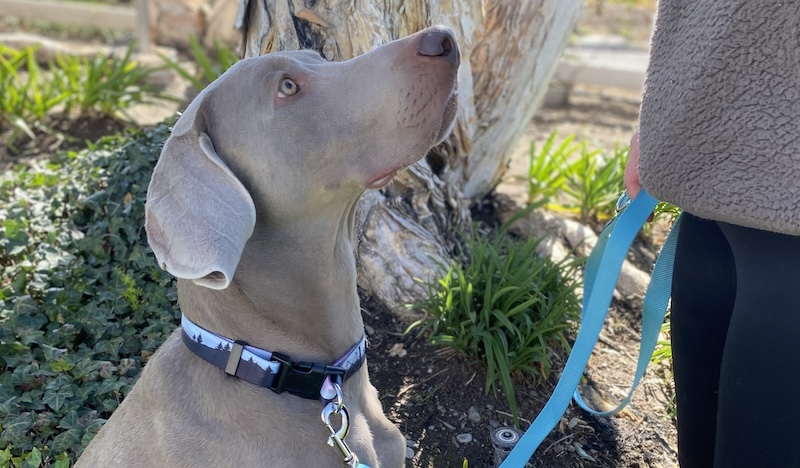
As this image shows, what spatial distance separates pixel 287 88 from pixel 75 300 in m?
1.83

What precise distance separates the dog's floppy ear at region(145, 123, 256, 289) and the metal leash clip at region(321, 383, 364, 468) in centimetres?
45

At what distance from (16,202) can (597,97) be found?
594 cm

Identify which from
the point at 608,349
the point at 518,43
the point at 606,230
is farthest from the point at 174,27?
the point at 606,230

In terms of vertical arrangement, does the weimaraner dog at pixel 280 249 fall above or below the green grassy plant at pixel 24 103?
above

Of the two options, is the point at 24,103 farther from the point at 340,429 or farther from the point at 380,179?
the point at 340,429

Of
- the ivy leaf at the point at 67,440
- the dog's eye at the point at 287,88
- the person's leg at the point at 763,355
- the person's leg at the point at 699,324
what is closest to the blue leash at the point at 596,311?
the person's leg at the point at 699,324

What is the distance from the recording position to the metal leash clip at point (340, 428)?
1.78 meters

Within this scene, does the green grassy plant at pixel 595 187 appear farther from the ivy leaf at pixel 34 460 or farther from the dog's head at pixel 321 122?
the ivy leaf at pixel 34 460

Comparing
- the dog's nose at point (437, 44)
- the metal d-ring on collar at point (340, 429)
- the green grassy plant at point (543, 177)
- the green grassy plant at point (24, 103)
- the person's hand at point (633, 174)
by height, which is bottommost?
the green grassy plant at point (24, 103)

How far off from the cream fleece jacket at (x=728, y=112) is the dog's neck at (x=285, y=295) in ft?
2.72

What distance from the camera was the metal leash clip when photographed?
1.78 m

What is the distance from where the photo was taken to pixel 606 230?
2.31 m

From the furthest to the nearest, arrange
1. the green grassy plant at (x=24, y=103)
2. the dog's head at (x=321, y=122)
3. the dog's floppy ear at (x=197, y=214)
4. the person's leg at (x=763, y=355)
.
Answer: the green grassy plant at (x=24, y=103), the dog's head at (x=321, y=122), the person's leg at (x=763, y=355), the dog's floppy ear at (x=197, y=214)

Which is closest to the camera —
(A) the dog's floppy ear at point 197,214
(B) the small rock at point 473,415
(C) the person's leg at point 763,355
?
(A) the dog's floppy ear at point 197,214
